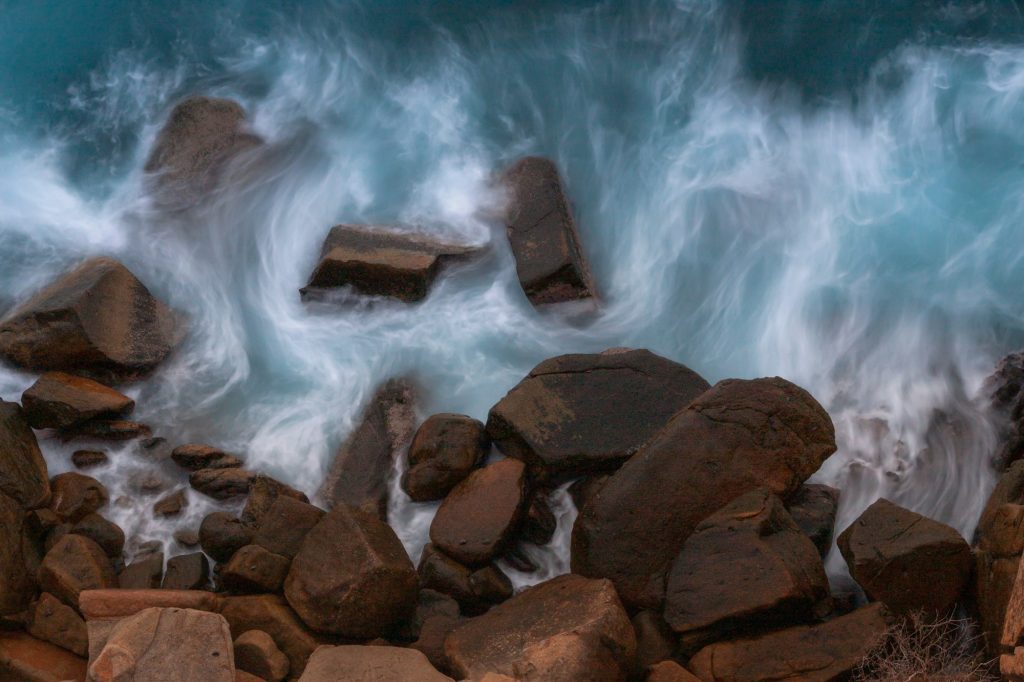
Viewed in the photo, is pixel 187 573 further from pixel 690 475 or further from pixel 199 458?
pixel 690 475

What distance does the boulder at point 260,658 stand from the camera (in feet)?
17.6

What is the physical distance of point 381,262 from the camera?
746cm

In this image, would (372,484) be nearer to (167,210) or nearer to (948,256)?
(167,210)

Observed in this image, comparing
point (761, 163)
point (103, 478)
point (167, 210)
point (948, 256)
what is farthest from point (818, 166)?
point (103, 478)

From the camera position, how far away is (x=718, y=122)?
877cm

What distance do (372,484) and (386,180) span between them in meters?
3.17

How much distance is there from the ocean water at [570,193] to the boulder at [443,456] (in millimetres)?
178

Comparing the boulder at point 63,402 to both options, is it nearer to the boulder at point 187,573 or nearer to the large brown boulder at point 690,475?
the boulder at point 187,573

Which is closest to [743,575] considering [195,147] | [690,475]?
[690,475]

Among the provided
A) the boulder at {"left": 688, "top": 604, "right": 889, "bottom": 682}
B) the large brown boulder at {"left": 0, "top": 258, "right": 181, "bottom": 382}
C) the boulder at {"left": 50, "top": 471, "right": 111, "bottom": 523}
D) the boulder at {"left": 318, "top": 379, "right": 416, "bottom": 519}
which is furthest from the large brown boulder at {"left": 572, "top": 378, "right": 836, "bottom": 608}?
the large brown boulder at {"left": 0, "top": 258, "right": 181, "bottom": 382}

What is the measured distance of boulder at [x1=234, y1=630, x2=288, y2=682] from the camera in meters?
5.37

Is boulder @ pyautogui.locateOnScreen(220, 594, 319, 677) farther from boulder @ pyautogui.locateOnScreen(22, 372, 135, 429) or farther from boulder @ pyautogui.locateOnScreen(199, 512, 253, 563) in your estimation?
boulder @ pyautogui.locateOnScreen(22, 372, 135, 429)

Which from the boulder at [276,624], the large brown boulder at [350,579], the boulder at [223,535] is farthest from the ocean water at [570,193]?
the boulder at [276,624]

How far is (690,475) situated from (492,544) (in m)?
1.25
